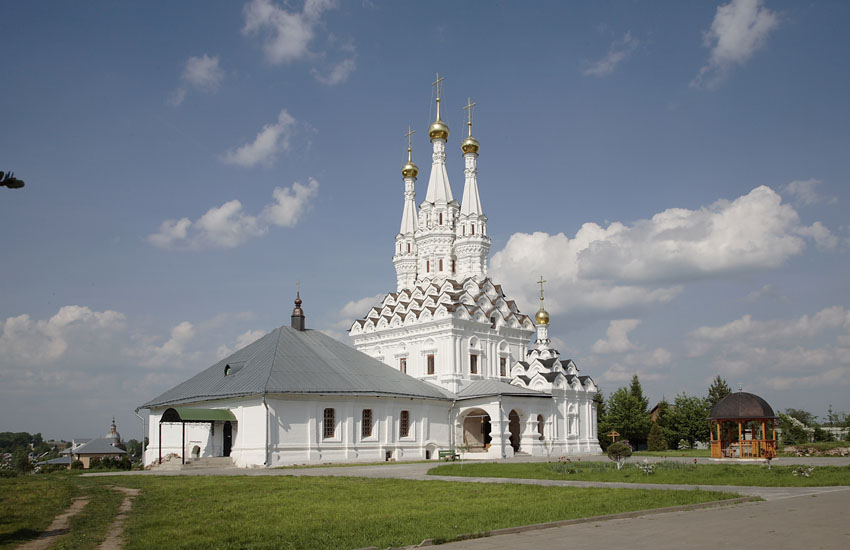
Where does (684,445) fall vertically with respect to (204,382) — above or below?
below

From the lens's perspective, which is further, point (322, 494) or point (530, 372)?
point (530, 372)

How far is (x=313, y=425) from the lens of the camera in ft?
116

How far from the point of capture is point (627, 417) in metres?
56.6

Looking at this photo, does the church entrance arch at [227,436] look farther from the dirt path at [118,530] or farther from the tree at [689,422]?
the tree at [689,422]

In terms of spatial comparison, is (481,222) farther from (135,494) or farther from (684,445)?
(135,494)

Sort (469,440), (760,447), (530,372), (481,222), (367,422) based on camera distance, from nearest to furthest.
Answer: (760,447) → (367,422) → (469,440) → (530,372) → (481,222)

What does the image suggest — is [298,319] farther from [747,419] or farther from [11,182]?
[11,182]

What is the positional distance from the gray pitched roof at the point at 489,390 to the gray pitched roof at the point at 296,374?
128 cm

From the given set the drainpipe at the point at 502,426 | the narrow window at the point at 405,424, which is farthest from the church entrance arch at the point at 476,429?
the narrow window at the point at 405,424

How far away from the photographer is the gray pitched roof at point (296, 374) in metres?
35.5

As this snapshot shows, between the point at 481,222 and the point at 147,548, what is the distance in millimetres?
44231

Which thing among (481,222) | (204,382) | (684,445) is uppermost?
(481,222)

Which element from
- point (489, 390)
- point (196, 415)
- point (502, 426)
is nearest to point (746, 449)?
point (502, 426)

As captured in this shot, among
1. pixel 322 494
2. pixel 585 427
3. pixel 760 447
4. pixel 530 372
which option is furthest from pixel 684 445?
pixel 322 494
